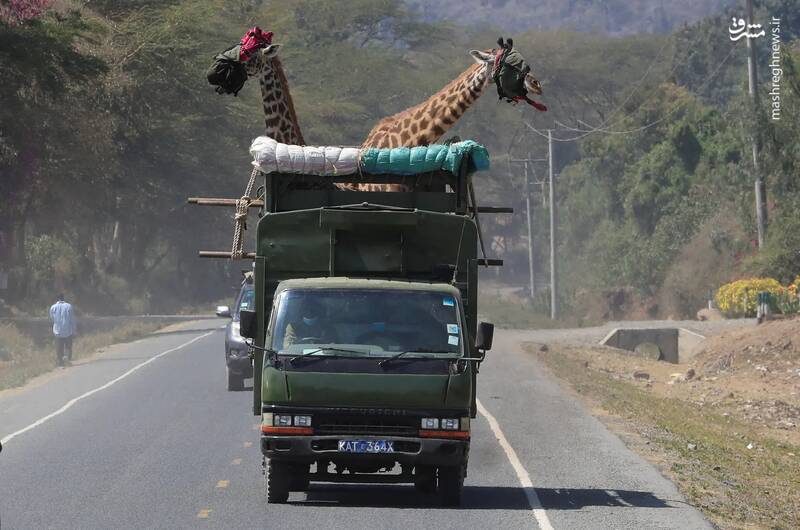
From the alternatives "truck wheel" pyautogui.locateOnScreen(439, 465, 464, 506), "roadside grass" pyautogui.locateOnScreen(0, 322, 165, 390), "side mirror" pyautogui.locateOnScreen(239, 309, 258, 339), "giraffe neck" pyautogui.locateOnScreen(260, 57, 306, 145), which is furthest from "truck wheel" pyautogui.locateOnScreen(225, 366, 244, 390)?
"truck wheel" pyautogui.locateOnScreen(439, 465, 464, 506)

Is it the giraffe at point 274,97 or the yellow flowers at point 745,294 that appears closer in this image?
the giraffe at point 274,97

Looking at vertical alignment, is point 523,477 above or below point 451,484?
below

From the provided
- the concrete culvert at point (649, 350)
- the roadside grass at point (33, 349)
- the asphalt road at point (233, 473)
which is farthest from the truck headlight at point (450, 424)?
the concrete culvert at point (649, 350)

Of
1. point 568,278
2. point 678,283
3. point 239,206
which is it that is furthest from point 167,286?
point 239,206

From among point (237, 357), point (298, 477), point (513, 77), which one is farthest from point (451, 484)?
point (237, 357)

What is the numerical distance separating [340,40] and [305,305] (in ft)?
248

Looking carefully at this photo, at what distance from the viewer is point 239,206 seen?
15953 millimetres

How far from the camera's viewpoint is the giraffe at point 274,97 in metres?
19.6

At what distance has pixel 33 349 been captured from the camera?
41000 millimetres

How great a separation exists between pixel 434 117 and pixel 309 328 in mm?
6995

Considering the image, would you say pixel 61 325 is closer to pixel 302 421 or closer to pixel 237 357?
pixel 237 357

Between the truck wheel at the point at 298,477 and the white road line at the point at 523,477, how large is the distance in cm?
208

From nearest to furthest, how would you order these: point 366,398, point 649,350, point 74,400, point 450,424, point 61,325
Result: point 366,398
point 450,424
point 74,400
point 61,325
point 649,350

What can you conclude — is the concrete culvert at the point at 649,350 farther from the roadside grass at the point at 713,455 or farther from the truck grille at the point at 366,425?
the truck grille at the point at 366,425
